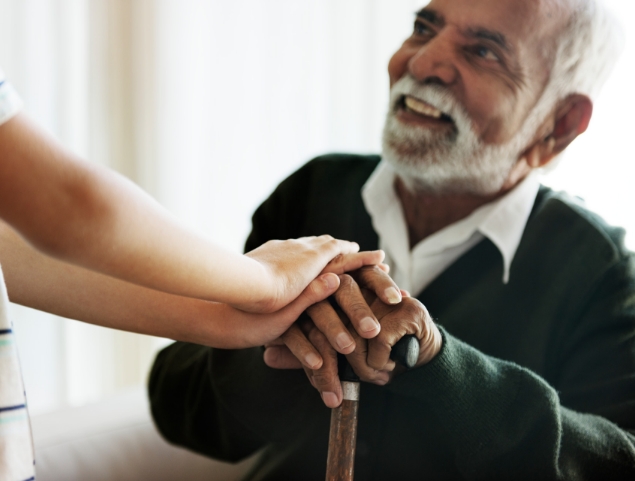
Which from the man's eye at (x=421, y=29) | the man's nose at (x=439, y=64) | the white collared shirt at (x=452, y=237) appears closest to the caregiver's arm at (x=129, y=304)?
the white collared shirt at (x=452, y=237)

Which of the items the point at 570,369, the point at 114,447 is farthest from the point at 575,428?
the point at 114,447

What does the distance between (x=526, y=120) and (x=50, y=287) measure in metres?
0.93

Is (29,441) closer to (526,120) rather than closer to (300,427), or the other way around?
(300,427)

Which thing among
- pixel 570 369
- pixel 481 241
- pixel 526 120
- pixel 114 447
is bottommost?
pixel 114 447

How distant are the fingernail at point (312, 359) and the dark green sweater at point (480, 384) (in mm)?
128

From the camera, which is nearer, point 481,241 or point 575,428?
point 575,428

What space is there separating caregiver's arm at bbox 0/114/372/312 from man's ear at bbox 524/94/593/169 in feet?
2.74

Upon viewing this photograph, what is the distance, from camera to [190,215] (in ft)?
8.23

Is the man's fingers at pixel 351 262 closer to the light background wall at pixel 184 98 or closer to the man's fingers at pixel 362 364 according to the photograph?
the man's fingers at pixel 362 364

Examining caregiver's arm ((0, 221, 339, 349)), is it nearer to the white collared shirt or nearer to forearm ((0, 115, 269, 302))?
forearm ((0, 115, 269, 302))

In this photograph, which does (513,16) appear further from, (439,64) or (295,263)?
(295,263)

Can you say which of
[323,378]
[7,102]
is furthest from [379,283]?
[7,102]

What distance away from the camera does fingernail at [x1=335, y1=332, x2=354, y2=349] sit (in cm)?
83

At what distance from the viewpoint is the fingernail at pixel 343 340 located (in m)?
0.83
